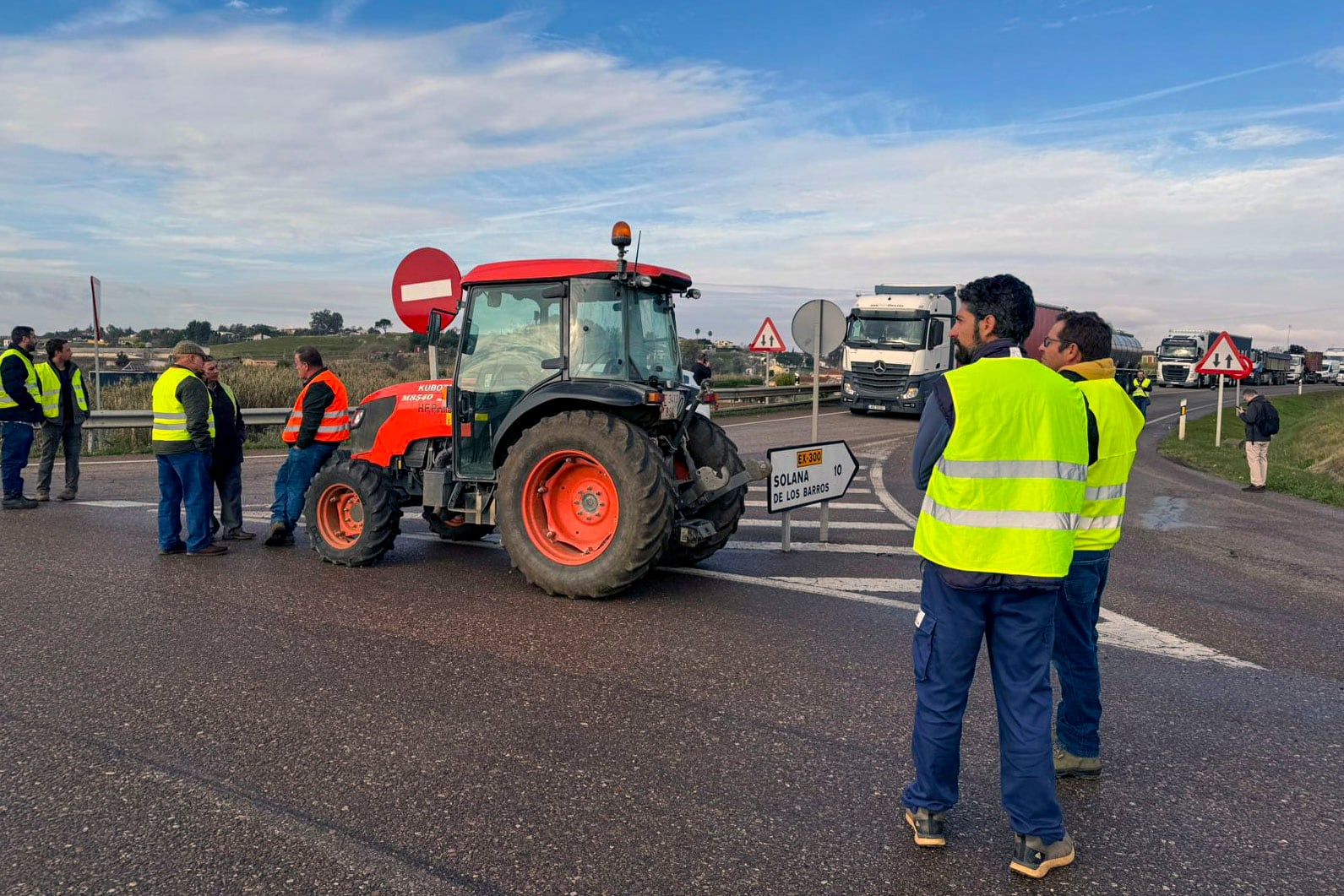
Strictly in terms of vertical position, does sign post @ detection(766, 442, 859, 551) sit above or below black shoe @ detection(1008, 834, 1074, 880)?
above

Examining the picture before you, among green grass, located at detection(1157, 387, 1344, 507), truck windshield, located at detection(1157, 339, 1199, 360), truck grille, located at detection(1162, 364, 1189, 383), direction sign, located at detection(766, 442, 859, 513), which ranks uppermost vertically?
truck windshield, located at detection(1157, 339, 1199, 360)

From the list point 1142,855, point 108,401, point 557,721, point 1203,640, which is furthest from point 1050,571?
point 108,401

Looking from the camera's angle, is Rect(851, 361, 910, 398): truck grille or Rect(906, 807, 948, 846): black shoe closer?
Rect(906, 807, 948, 846): black shoe

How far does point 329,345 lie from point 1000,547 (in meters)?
35.8

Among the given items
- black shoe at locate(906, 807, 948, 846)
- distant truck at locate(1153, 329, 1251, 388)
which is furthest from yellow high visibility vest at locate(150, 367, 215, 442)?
distant truck at locate(1153, 329, 1251, 388)

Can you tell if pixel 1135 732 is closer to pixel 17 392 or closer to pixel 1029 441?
pixel 1029 441

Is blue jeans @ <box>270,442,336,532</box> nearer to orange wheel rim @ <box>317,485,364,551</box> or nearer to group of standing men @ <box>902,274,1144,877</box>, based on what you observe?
orange wheel rim @ <box>317,485,364,551</box>

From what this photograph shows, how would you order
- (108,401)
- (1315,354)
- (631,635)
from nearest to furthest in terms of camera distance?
(631,635) < (108,401) < (1315,354)

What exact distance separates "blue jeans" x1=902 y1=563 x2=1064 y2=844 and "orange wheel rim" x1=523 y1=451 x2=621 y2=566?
350 centimetres

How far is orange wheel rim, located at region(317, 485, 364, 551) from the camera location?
7605mm

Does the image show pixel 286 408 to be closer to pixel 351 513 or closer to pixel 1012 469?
pixel 351 513

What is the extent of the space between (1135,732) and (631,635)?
278cm

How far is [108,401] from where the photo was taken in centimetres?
1745

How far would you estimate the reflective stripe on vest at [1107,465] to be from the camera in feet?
12.6
